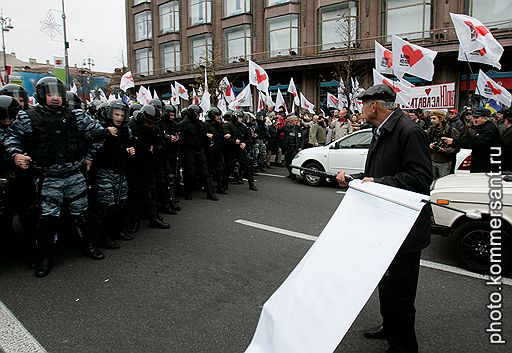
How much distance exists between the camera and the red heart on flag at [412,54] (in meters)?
10.1

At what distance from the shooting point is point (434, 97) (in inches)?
396

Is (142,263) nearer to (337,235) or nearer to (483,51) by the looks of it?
(337,235)

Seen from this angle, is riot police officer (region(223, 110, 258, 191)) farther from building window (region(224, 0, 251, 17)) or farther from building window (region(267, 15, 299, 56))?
building window (region(224, 0, 251, 17))

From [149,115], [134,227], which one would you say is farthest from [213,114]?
[134,227]

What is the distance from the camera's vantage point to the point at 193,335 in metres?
3.33

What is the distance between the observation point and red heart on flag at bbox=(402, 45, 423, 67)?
10.1 m

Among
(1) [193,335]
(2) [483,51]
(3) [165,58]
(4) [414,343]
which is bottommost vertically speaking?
(1) [193,335]

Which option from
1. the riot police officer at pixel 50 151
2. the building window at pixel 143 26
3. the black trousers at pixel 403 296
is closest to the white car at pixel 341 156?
the riot police officer at pixel 50 151

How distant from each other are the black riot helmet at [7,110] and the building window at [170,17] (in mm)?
33487

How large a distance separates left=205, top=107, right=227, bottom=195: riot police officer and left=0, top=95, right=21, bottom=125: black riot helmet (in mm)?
4517

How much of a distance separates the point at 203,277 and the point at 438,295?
238cm

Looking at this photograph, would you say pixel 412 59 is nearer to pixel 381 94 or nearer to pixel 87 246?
pixel 381 94

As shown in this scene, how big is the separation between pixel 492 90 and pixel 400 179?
952 cm

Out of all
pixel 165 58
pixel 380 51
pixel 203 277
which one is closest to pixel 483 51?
pixel 380 51
